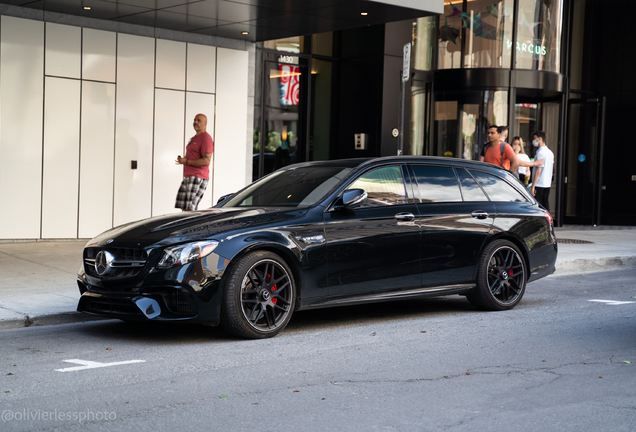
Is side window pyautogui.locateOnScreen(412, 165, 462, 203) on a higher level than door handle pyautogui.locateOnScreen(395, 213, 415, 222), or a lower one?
higher

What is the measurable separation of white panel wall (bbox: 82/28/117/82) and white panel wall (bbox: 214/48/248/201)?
2265 millimetres

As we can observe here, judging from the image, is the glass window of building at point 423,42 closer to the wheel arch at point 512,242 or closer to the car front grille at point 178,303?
the wheel arch at point 512,242

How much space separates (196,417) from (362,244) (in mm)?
3075

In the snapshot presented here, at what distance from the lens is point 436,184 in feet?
26.4

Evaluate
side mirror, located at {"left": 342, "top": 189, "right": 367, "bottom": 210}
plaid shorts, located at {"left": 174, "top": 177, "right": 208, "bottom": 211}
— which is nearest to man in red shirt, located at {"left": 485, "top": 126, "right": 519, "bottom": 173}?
plaid shorts, located at {"left": 174, "top": 177, "right": 208, "bottom": 211}

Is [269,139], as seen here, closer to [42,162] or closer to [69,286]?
[42,162]

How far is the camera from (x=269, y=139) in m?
17.2

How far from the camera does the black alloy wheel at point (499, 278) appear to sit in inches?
320

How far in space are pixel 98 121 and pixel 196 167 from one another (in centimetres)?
319

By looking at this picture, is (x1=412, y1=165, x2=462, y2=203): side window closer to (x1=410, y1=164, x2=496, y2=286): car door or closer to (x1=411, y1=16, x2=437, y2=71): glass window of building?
(x1=410, y1=164, x2=496, y2=286): car door

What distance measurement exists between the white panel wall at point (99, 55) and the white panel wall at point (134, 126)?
13 cm

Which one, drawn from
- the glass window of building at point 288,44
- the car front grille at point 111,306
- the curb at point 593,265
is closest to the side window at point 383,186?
the car front grille at point 111,306

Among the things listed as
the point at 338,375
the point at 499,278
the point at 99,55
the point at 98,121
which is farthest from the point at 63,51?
the point at 338,375

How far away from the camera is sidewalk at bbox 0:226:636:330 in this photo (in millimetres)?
7603
